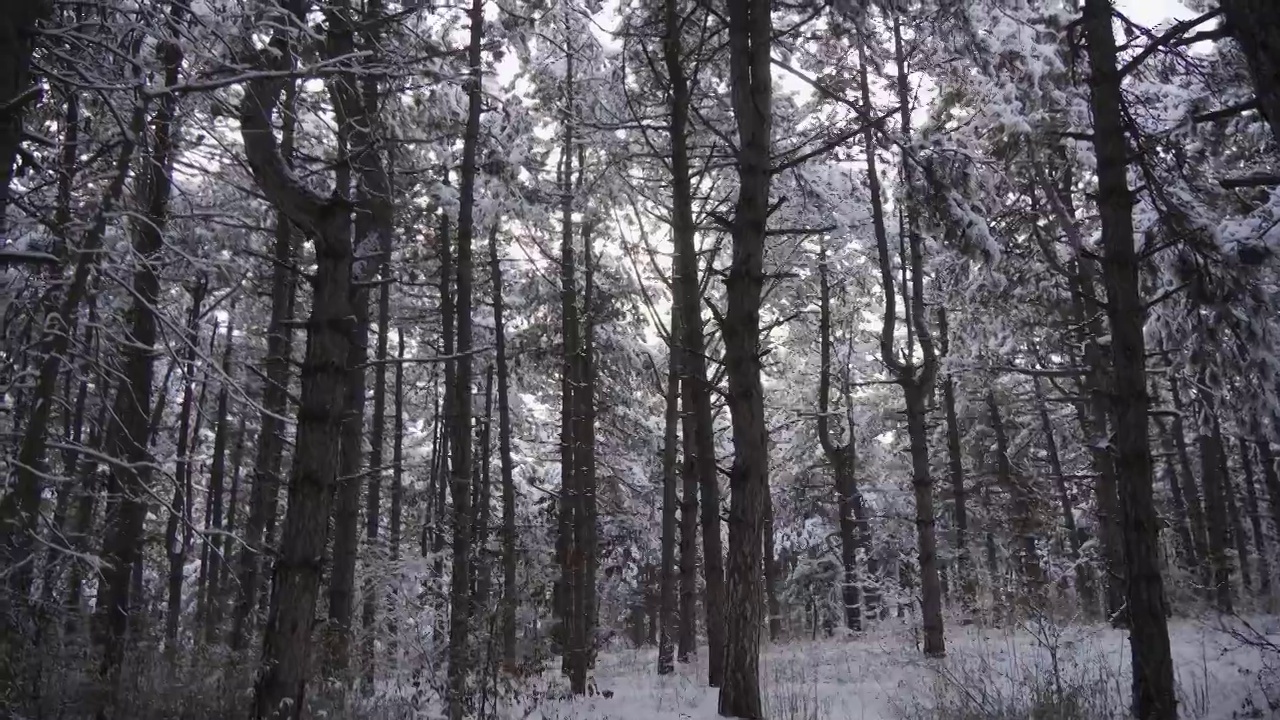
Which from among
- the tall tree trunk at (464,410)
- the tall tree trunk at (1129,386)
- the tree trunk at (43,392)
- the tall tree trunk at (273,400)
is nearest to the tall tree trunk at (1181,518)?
the tall tree trunk at (1129,386)

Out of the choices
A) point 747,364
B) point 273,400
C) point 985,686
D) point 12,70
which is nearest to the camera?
point 12,70

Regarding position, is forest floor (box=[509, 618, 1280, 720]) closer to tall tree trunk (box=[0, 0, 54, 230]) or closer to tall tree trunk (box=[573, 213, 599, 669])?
tall tree trunk (box=[573, 213, 599, 669])

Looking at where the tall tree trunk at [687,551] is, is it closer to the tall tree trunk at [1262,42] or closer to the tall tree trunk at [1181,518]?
the tall tree trunk at [1262,42]

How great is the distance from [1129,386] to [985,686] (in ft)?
13.4

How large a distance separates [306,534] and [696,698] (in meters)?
5.56

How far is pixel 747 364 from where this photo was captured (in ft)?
22.5

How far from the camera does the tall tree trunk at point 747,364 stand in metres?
6.58

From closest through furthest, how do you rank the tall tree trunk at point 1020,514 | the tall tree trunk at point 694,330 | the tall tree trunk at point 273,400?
the tall tree trunk at point 694,330 → the tall tree trunk at point 273,400 → the tall tree trunk at point 1020,514

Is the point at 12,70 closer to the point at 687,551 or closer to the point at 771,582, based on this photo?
the point at 687,551

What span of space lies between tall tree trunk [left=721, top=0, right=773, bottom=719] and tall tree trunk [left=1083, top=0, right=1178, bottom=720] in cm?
320

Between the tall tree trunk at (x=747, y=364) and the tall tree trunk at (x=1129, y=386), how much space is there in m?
3.20

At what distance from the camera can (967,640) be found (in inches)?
578

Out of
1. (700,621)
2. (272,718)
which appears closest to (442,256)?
(272,718)

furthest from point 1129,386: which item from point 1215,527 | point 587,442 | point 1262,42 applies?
point 1215,527
